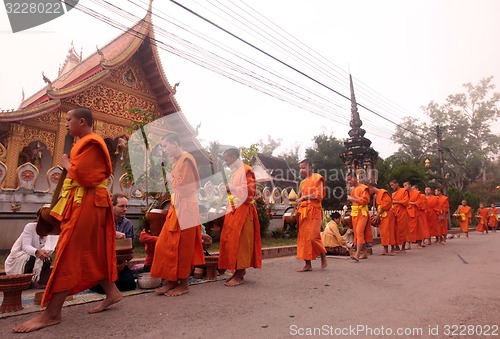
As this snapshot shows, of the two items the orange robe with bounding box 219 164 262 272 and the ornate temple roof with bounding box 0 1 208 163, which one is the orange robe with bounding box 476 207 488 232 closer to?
the ornate temple roof with bounding box 0 1 208 163

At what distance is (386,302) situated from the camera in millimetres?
3195

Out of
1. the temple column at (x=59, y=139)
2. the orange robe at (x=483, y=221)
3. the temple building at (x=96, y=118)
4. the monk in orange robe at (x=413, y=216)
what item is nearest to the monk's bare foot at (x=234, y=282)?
the temple building at (x=96, y=118)

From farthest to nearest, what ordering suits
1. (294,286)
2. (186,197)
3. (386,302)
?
(294,286), (186,197), (386,302)

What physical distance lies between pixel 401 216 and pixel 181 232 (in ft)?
22.6

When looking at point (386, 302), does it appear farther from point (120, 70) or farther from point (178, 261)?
point (120, 70)

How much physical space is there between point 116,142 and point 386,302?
396 inches

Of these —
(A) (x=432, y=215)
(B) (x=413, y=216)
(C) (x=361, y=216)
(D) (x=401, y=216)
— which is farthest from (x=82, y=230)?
(A) (x=432, y=215)

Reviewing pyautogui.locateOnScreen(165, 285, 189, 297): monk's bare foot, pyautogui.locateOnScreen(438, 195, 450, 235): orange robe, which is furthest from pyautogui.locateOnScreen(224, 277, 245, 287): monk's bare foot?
pyautogui.locateOnScreen(438, 195, 450, 235): orange robe

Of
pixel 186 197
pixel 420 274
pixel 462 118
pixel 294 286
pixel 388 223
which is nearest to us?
pixel 186 197

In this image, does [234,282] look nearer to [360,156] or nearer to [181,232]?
[181,232]

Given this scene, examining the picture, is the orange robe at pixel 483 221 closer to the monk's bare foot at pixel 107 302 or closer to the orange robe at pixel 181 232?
the orange robe at pixel 181 232

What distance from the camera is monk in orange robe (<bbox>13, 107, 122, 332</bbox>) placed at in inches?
100

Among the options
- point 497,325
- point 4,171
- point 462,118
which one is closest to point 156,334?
point 497,325

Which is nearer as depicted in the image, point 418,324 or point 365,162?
point 418,324
